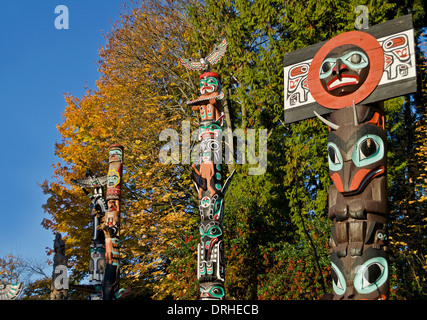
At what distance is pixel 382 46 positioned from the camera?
7988 mm

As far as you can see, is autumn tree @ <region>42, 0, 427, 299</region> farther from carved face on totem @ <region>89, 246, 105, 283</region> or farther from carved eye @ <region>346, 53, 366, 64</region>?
carved eye @ <region>346, 53, 366, 64</region>

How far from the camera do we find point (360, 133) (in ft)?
25.3

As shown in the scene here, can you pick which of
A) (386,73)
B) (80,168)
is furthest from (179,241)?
(386,73)

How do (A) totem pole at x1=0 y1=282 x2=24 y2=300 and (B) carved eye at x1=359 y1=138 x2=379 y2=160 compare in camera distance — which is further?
(A) totem pole at x1=0 y1=282 x2=24 y2=300

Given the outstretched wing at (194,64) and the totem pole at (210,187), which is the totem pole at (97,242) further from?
the outstretched wing at (194,64)

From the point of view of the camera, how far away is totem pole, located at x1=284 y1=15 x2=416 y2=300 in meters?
7.27

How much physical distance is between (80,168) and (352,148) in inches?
630

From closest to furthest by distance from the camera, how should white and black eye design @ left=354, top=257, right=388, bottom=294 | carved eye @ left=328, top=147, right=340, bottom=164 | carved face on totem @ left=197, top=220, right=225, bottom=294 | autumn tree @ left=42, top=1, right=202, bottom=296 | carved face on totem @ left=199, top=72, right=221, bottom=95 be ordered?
white and black eye design @ left=354, top=257, right=388, bottom=294 → carved eye @ left=328, top=147, right=340, bottom=164 → carved face on totem @ left=197, top=220, right=225, bottom=294 → carved face on totem @ left=199, top=72, right=221, bottom=95 → autumn tree @ left=42, top=1, right=202, bottom=296

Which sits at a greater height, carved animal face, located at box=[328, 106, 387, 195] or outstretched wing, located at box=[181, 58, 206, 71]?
outstretched wing, located at box=[181, 58, 206, 71]

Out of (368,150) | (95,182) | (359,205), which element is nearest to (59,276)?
(95,182)

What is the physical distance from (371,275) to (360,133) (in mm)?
2133

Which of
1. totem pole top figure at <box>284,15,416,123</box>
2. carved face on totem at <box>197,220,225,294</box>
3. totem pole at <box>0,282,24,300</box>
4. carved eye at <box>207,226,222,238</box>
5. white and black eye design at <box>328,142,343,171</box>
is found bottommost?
totem pole at <box>0,282,24,300</box>

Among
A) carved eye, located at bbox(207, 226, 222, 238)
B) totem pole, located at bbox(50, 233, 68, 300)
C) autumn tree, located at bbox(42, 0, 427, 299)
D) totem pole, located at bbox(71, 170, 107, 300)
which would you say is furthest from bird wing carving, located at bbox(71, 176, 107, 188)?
carved eye, located at bbox(207, 226, 222, 238)

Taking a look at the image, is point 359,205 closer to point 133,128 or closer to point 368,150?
point 368,150
